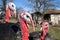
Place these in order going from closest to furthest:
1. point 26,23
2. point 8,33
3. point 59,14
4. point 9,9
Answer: point 8,33, point 26,23, point 9,9, point 59,14

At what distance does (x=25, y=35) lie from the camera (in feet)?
19.5

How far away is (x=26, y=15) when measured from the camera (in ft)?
19.0

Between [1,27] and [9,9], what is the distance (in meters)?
0.84

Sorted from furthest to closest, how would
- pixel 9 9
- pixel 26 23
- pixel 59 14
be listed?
1. pixel 59 14
2. pixel 9 9
3. pixel 26 23

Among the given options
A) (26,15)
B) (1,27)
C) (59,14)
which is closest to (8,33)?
(1,27)

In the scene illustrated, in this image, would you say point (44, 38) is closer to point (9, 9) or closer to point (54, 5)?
point (9, 9)

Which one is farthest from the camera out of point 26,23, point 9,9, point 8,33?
point 9,9

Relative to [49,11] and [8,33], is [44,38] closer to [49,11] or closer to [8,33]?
[8,33]

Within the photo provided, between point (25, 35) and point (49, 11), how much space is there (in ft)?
160

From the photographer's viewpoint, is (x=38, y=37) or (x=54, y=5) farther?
(x=54, y=5)

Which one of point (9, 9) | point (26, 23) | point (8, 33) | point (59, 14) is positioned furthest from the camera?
point (59, 14)

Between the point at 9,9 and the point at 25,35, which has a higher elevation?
the point at 9,9

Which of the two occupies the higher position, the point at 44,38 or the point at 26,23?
the point at 26,23

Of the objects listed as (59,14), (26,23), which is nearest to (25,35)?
(26,23)
